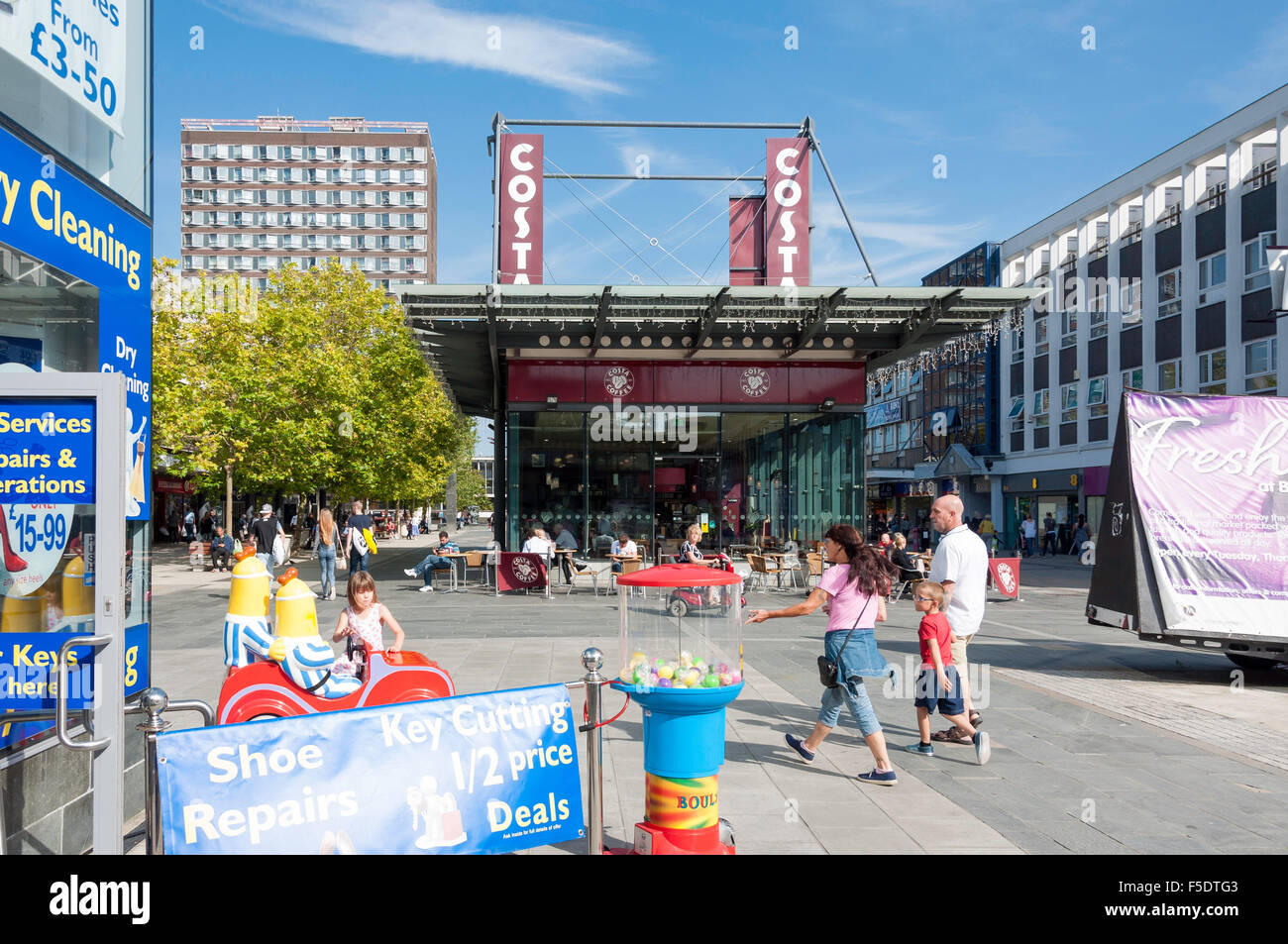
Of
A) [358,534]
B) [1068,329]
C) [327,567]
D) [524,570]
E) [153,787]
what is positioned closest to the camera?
[153,787]

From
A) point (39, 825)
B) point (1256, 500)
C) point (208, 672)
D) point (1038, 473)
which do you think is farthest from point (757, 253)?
point (1038, 473)

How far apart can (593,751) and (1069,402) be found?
4065 centimetres

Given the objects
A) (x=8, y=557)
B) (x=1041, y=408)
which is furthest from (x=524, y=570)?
(x=1041, y=408)

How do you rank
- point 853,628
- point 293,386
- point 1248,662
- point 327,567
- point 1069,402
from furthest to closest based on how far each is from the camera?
point 1069,402 → point 293,386 → point 327,567 → point 1248,662 → point 853,628

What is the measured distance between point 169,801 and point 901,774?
472cm

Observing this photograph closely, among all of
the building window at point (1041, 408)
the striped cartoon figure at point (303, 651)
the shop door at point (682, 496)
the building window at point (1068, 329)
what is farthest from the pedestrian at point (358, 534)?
the building window at point (1041, 408)

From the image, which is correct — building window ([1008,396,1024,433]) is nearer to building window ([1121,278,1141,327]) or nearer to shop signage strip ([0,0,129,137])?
building window ([1121,278,1141,327])

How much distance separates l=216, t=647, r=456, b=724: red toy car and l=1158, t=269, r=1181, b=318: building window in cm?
3481

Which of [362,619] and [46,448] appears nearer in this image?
[46,448]

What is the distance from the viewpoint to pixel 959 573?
22.4 ft

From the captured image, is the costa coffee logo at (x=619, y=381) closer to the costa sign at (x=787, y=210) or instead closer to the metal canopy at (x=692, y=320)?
the metal canopy at (x=692, y=320)

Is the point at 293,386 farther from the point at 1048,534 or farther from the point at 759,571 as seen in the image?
the point at 1048,534

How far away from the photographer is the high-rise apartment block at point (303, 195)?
97.1 metres
